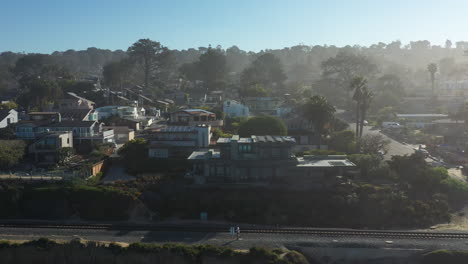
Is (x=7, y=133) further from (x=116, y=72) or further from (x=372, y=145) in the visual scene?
(x=116, y=72)

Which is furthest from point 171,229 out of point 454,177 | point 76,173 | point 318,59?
point 318,59

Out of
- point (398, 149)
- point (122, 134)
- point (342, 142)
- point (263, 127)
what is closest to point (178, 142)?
point (263, 127)

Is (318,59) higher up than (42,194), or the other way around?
(318,59)

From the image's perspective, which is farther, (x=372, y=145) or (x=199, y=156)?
(x=372, y=145)

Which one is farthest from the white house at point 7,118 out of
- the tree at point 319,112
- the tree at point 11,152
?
the tree at point 319,112

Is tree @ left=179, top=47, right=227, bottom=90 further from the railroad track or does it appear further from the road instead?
the railroad track

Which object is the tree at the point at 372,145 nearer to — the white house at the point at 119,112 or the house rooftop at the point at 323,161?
the house rooftop at the point at 323,161

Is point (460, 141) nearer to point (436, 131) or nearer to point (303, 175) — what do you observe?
point (436, 131)
